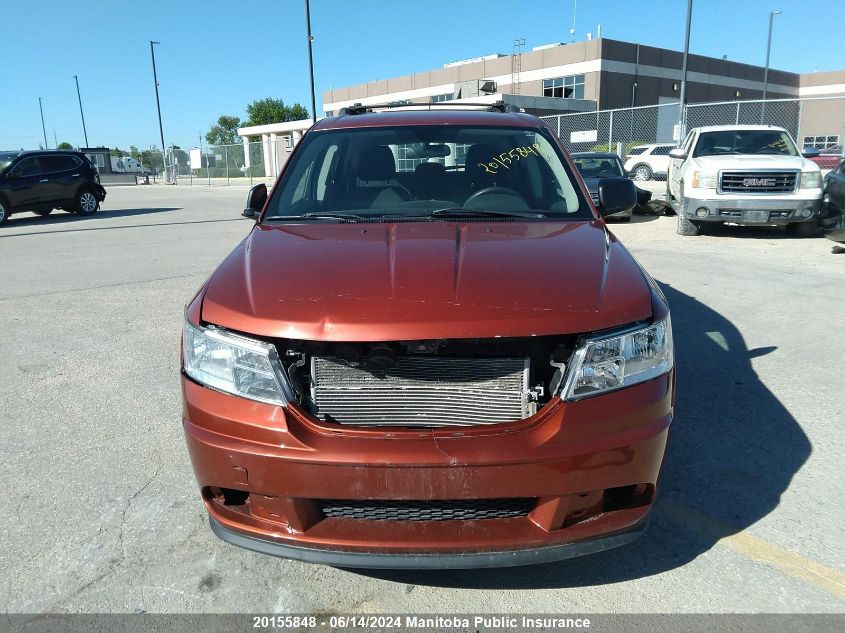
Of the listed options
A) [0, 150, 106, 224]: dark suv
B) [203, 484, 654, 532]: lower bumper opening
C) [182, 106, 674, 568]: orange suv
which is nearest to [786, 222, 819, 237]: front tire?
[182, 106, 674, 568]: orange suv

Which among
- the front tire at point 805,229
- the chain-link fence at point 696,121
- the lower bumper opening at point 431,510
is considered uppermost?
the chain-link fence at point 696,121

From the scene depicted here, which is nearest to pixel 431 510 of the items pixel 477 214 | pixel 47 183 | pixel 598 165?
pixel 477 214

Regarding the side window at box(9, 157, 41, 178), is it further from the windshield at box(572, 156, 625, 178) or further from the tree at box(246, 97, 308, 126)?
the tree at box(246, 97, 308, 126)

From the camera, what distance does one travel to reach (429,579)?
8.10ft

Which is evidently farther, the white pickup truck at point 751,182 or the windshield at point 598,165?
the windshield at point 598,165

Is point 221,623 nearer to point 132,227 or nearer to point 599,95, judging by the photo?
point 132,227

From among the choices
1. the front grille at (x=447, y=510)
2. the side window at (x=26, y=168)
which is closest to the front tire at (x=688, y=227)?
the front grille at (x=447, y=510)

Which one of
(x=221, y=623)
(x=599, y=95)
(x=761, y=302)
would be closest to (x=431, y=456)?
(x=221, y=623)

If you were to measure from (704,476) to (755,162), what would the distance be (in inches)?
338

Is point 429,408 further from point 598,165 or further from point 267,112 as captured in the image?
point 267,112

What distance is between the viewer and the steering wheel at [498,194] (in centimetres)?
334

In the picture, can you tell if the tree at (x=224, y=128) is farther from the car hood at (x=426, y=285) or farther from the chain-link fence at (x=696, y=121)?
the car hood at (x=426, y=285)

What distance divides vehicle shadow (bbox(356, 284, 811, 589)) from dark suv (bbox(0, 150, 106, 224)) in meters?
16.6

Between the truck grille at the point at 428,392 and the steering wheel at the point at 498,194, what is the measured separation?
1332 mm
